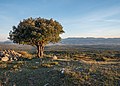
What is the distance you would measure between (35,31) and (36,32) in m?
0.33

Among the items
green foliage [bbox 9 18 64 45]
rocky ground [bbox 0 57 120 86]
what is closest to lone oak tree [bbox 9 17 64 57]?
green foliage [bbox 9 18 64 45]

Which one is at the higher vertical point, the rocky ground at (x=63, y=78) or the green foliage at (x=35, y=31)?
the green foliage at (x=35, y=31)

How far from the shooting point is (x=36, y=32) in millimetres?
48312

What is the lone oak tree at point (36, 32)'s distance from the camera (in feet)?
159

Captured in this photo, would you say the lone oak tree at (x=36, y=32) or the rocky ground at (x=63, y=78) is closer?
the rocky ground at (x=63, y=78)

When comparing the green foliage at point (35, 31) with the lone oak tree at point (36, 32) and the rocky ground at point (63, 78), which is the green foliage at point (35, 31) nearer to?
the lone oak tree at point (36, 32)

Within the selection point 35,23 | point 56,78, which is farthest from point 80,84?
point 35,23

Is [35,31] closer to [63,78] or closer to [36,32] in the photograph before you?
[36,32]

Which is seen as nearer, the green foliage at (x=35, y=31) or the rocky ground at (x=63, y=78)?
the rocky ground at (x=63, y=78)

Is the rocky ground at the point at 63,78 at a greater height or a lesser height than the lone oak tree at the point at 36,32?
lesser

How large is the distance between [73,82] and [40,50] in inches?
1363

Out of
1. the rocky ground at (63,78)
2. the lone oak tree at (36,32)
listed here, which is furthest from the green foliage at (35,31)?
the rocky ground at (63,78)

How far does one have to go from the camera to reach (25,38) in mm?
49000

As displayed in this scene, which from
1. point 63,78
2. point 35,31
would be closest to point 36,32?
point 35,31
